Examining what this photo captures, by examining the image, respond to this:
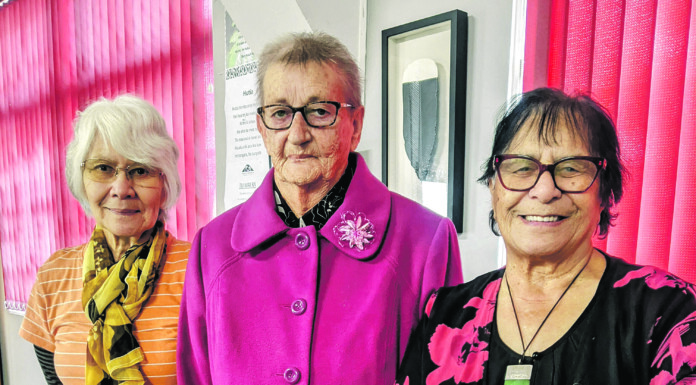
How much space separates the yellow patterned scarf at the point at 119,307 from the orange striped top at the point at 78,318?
3 cm

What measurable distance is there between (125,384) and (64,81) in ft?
4.64

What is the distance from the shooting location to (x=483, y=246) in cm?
108

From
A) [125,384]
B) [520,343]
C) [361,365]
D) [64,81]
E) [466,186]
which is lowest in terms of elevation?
[125,384]

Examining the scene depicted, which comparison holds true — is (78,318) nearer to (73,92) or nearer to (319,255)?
(319,255)

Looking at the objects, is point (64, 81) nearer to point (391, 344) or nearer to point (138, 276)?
point (138, 276)

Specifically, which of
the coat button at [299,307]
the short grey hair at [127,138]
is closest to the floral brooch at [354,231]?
the coat button at [299,307]

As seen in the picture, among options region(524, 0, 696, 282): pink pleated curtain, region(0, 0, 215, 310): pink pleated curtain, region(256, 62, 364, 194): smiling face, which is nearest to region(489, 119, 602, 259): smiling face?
region(524, 0, 696, 282): pink pleated curtain

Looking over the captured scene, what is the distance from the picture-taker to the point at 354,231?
1.00m

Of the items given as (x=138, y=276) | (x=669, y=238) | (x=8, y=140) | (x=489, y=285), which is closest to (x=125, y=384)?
(x=138, y=276)

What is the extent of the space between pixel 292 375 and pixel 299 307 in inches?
5.6

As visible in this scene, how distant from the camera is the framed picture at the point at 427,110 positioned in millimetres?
1081

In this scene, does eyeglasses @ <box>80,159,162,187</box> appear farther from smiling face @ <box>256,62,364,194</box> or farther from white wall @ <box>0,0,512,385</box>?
white wall @ <box>0,0,512,385</box>

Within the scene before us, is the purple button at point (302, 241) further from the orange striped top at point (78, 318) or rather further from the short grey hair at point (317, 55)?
the orange striped top at point (78, 318)

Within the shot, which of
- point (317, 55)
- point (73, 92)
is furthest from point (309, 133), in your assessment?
point (73, 92)
